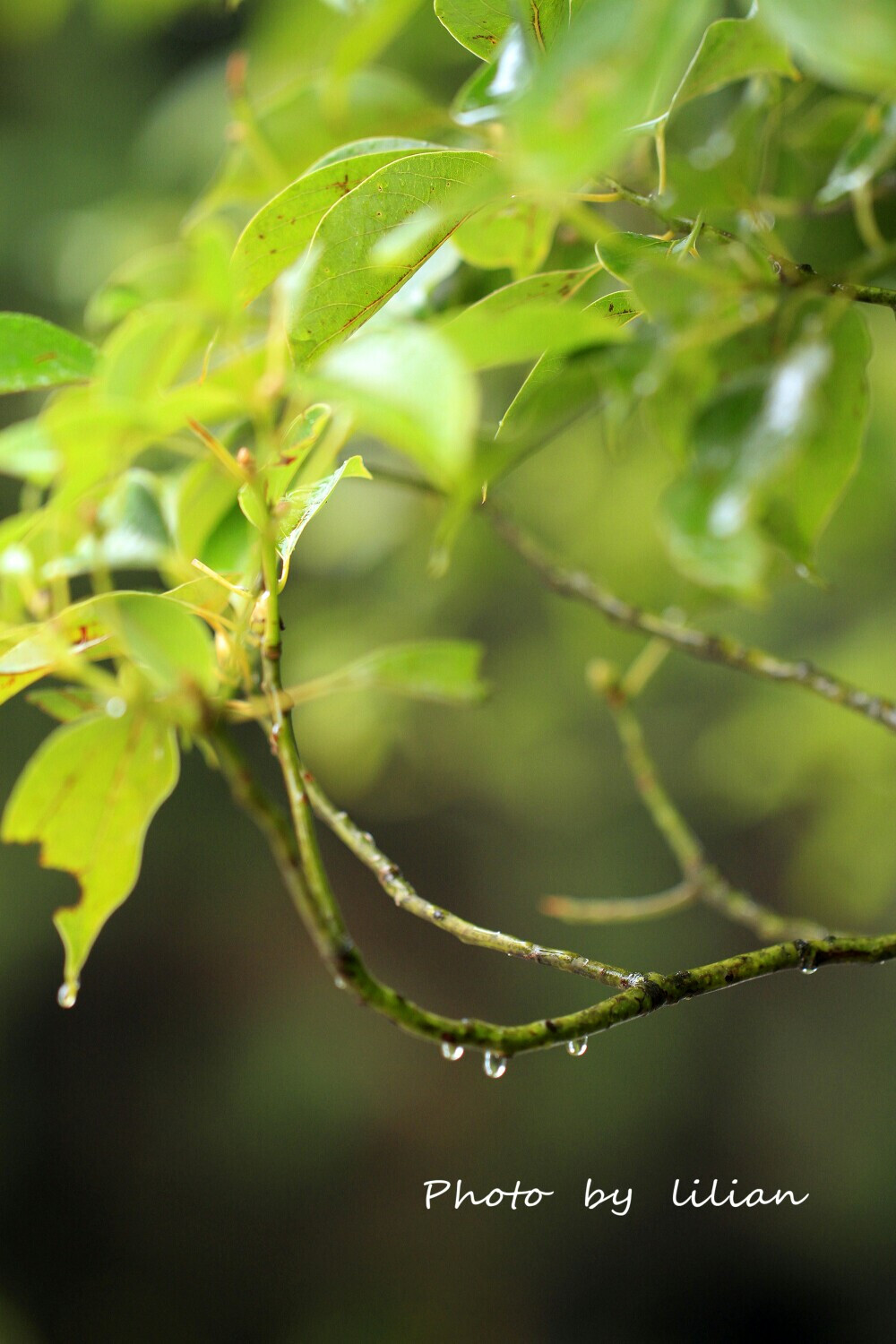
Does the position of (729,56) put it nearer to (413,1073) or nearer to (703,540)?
(703,540)

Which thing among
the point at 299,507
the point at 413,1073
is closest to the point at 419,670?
the point at 299,507

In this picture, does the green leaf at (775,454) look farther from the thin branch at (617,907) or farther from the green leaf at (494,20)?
the thin branch at (617,907)

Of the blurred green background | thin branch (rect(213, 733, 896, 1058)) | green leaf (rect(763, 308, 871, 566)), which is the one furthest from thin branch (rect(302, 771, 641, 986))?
the blurred green background

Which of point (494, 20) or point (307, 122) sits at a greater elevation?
point (307, 122)

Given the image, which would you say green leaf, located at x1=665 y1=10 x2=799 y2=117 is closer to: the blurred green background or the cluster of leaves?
the cluster of leaves

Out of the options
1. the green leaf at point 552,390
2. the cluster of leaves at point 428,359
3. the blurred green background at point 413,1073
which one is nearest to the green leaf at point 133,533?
the cluster of leaves at point 428,359

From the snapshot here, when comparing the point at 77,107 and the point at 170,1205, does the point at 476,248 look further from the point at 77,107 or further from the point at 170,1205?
the point at 170,1205

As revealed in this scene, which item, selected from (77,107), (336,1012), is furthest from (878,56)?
(336,1012)
